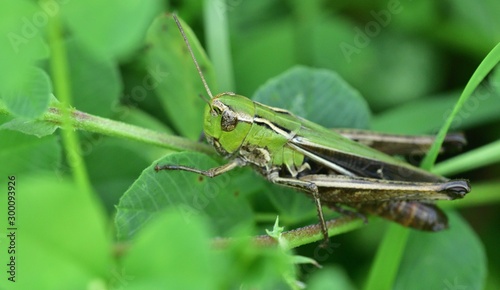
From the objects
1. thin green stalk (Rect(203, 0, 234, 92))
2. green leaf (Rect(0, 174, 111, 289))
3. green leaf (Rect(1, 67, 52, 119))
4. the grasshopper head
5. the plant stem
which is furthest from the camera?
thin green stalk (Rect(203, 0, 234, 92))

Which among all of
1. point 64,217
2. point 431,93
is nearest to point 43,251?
point 64,217

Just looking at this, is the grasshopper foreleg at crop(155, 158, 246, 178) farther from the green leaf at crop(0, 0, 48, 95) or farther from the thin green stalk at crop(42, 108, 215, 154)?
the green leaf at crop(0, 0, 48, 95)

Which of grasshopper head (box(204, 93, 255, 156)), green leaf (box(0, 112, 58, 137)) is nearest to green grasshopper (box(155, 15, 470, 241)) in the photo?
grasshopper head (box(204, 93, 255, 156))

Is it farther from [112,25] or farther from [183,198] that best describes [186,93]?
[112,25]

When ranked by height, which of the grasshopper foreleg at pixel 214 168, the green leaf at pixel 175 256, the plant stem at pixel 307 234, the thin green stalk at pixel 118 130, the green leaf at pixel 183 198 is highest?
the thin green stalk at pixel 118 130

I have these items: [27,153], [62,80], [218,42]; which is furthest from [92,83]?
[62,80]

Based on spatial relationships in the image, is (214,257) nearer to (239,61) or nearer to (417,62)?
(239,61)

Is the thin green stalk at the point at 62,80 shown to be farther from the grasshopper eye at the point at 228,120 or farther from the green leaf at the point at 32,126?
the grasshopper eye at the point at 228,120

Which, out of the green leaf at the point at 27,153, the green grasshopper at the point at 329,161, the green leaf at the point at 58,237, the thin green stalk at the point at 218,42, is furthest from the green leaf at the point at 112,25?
the thin green stalk at the point at 218,42
